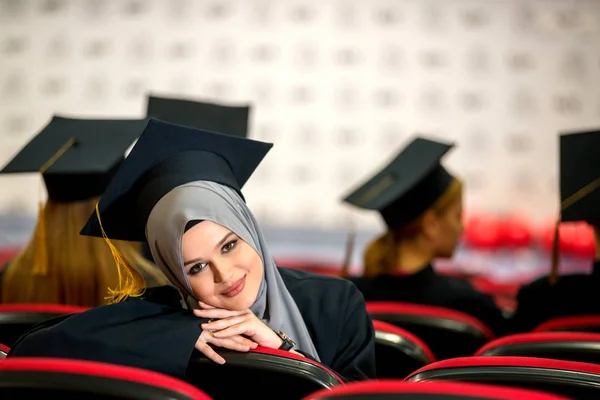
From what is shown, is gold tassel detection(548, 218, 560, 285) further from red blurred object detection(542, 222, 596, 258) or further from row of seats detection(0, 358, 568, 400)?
red blurred object detection(542, 222, 596, 258)

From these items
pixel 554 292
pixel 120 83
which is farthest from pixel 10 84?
pixel 554 292

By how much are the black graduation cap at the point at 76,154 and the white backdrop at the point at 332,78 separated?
20.1ft

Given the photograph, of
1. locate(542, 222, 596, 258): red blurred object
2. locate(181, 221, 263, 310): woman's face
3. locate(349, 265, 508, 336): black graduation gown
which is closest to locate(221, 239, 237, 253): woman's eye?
locate(181, 221, 263, 310): woman's face

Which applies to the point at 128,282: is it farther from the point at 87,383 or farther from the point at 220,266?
the point at 87,383

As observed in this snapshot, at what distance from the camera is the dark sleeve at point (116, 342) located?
1494mm

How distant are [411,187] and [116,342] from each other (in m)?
2.02

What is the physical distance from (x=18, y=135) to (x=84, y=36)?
4.97 feet

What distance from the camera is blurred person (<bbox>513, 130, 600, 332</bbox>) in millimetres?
2844

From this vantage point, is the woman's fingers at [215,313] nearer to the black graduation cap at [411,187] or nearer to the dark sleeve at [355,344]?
the dark sleeve at [355,344]

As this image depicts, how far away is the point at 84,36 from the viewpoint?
918 cm

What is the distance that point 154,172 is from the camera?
A: 5.88 feet

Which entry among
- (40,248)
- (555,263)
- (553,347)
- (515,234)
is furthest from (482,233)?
(553,347)

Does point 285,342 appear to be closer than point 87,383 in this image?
No

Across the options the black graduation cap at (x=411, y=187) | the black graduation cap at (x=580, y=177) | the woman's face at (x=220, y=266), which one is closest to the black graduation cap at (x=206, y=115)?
the black graduation cap at (x=411, y=187)
